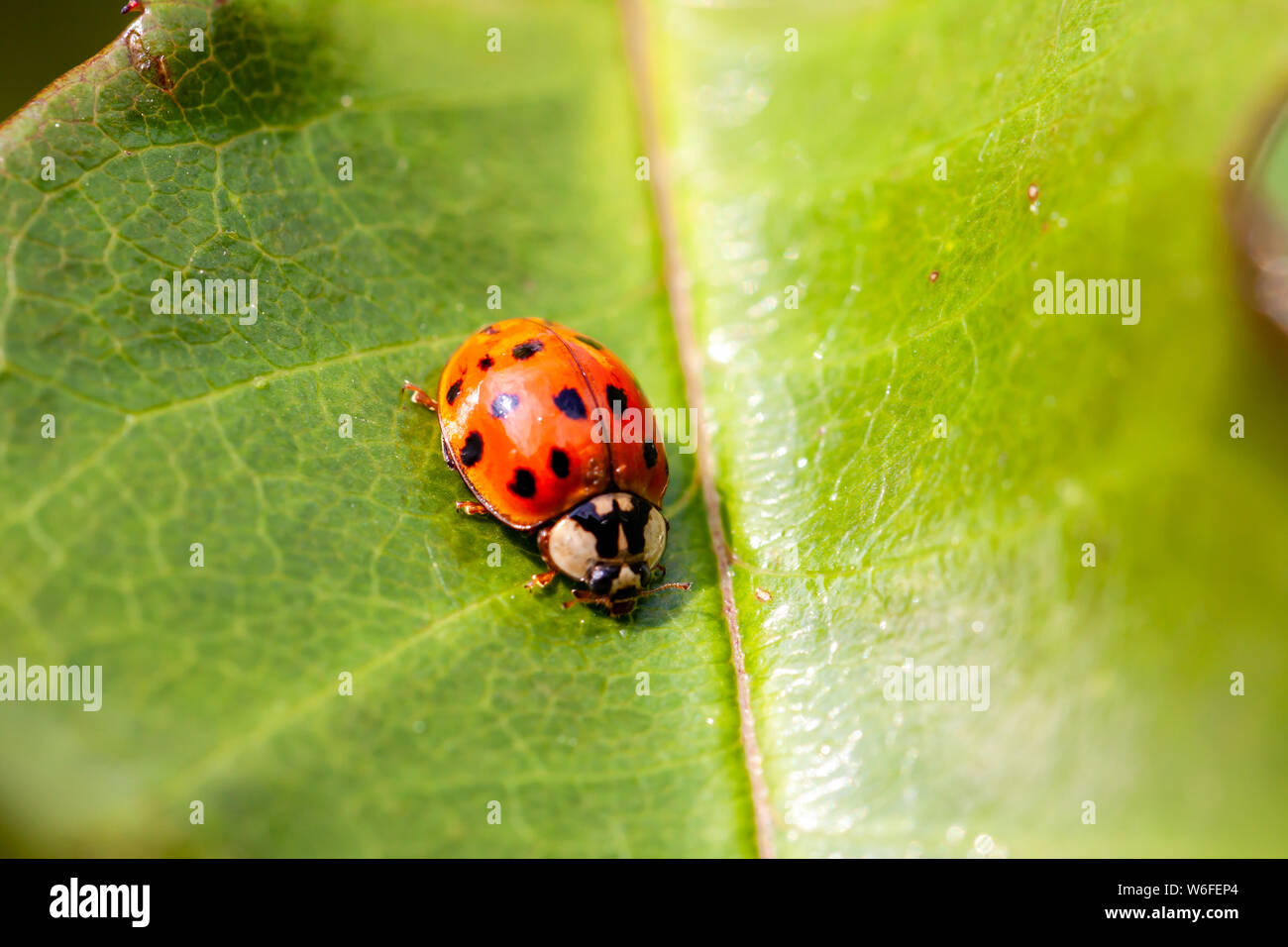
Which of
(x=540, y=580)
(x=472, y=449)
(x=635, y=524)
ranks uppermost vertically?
(x=472, y=449)

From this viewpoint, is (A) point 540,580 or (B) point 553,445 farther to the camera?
(B) point 553,445

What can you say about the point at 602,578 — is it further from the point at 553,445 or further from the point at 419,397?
the point at 419,397

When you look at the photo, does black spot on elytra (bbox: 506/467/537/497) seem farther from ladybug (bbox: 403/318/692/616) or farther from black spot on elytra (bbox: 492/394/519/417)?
black spot on elytra (bbox: 492/394/519/417)

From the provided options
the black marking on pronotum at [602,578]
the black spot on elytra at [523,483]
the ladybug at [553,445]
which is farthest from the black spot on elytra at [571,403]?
the black marking on pronotum at [602,578]

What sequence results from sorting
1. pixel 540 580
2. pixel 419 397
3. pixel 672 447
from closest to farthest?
pixel 540 580, pixel 419 397, pixel 672 447

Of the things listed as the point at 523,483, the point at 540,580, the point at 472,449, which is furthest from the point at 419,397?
the point at 540,580
